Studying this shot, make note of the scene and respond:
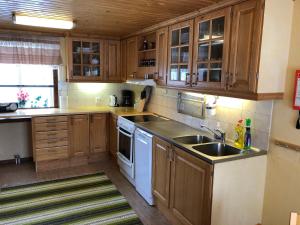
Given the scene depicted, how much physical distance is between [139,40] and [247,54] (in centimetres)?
218

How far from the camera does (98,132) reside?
424 centimetres

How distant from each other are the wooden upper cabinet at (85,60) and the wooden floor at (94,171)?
1523 millimetres

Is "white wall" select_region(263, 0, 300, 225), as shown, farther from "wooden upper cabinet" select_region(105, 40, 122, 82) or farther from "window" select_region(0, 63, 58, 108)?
"window" select_region(0, 63, 58, 108)

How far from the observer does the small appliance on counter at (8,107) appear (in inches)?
152

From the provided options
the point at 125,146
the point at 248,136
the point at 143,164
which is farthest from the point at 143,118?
the point at 248,136

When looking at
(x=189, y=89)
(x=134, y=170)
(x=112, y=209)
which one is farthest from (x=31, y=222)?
(x=189, y=89)

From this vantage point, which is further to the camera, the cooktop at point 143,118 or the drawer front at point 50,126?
the drawer front at point 50,126

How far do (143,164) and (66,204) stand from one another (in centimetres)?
103

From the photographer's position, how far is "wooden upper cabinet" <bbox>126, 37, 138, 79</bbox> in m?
3.95

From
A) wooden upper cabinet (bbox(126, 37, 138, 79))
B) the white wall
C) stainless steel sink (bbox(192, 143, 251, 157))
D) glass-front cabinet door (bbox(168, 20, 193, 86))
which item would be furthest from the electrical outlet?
the white wall

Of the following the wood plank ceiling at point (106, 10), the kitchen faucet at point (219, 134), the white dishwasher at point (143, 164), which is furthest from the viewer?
the white dishwasher at point (143, 164)

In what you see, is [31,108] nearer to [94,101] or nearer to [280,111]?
[94,101]

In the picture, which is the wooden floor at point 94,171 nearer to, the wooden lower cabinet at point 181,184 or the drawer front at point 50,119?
the wooden lower cabinet at point 181,184

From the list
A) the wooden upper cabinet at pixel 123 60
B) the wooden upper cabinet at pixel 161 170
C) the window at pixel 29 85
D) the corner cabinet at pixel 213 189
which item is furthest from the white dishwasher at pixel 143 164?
the window at pixel 29 85
